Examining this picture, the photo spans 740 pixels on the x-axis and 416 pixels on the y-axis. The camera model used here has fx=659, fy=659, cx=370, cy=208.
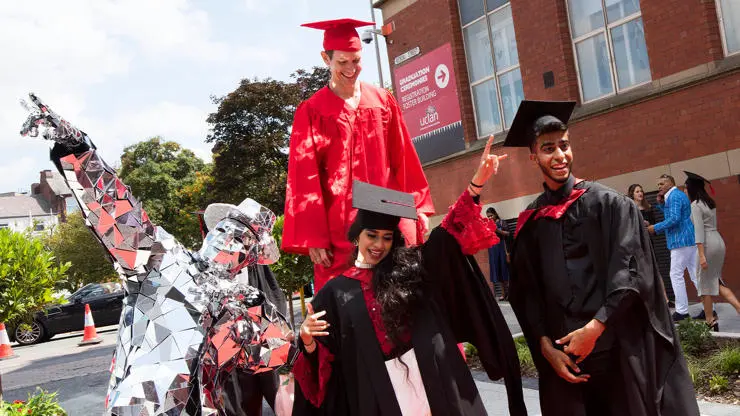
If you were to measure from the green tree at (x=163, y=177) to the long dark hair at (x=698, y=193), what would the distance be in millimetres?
34494

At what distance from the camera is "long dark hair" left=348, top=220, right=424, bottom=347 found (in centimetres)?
300

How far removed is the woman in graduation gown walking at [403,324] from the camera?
2977 millimetres

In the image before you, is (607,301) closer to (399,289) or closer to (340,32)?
(399,289)

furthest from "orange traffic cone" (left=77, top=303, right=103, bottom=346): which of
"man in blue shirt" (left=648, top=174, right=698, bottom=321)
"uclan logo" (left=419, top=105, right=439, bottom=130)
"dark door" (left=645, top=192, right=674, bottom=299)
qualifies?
"man in blue shirt" (left=648, top=174, right=698, bottom=321)

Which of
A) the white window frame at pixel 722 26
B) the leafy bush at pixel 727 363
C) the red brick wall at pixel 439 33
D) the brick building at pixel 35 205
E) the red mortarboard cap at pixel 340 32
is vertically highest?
the brick building at pixel 35 205

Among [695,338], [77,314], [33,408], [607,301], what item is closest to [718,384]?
[695,338]

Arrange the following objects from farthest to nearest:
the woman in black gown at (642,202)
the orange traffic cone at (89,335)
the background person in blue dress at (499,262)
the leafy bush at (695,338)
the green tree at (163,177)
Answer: the green tree at (163,177)
the orange traffic cone at (89,335)
the background person in blue dress at (499,262)
the woman in black gown at (642,202)
the leafy bush at (695,338)

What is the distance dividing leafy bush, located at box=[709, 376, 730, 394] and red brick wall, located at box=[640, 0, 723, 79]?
6214mm

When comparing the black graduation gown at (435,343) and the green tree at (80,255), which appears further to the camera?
the green tree at (80,255)

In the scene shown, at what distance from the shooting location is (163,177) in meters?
43.0

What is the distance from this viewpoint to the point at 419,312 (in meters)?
3.08

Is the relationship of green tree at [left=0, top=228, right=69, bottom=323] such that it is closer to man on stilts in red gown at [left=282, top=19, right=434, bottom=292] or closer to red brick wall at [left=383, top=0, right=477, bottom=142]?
man on stilts in red gown at [left=282, top=19, right=434, bottom=292]

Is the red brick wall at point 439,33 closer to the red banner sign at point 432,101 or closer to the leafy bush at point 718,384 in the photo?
the red banner sign at point 432,101

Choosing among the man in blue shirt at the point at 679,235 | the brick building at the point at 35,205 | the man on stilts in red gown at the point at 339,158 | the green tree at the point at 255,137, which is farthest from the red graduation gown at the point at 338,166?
the brick building at the point at 35,205
